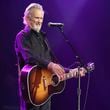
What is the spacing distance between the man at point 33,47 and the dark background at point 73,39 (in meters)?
1.33

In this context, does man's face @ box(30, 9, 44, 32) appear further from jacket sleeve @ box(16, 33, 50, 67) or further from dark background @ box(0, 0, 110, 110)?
dark background @ box(0, 0, 110, 110)

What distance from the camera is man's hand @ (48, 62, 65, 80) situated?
3.71 metres

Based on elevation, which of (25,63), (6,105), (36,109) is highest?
(25,63)

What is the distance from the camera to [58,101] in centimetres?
529

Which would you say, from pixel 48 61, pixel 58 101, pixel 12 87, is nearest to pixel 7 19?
pixel 12 87

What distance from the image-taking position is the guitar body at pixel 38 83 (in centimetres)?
353

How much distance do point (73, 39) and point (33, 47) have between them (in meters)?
1.57

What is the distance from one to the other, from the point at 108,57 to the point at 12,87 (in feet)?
5.06

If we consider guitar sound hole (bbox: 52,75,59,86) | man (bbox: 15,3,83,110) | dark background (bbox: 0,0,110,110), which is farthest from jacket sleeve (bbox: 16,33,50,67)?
dark background (bbox: 0,0,110,110)

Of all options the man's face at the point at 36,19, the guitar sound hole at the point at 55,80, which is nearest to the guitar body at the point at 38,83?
the guitar sound hole at the point at 55,80

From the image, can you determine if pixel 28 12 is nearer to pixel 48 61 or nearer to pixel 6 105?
pixel 48 61

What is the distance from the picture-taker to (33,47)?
12.0 feet

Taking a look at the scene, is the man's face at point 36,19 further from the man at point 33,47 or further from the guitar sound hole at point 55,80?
the guitar sound hole at point 55,80

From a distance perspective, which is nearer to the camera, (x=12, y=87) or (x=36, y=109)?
(x=36, y=109)
